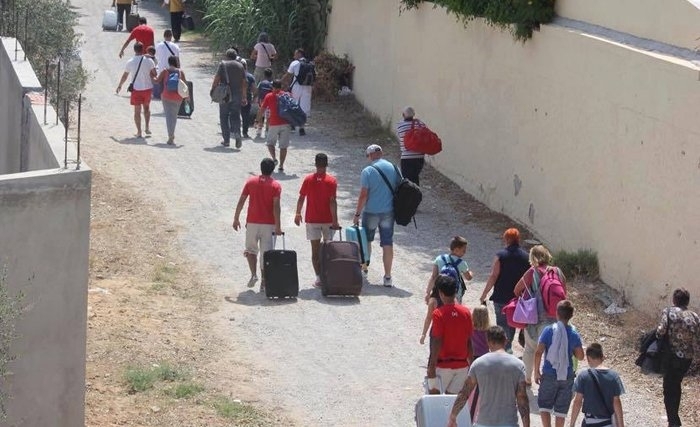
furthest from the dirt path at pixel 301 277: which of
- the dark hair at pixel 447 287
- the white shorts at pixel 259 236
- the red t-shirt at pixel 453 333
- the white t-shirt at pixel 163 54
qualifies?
the dark hair at pixel 447 287

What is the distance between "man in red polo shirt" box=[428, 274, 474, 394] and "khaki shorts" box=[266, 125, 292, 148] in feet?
34.0

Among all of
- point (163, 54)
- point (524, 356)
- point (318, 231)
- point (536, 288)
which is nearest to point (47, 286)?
point (536, 288)

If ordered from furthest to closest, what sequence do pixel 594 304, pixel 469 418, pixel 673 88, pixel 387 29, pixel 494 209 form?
pixel 387 29 → pixel 494 209 → pixel 594 304 → pixel 673 88 → pixel 469 418

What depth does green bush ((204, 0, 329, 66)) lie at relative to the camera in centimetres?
3020

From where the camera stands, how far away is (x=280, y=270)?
1493cm

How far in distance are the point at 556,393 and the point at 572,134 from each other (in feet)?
22.0

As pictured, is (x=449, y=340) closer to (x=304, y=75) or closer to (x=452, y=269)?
(x=452, y=269)

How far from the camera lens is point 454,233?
18.5m

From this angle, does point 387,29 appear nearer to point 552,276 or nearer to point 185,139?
point 185,139

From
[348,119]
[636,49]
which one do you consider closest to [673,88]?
[636,49]

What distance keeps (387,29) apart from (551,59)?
820 cm

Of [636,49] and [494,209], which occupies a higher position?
[636,49]

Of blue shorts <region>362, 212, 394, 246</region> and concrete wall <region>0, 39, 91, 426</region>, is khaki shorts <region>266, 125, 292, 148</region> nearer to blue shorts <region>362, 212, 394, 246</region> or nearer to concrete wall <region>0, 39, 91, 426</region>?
blue shorts <region>362, 212, 394, 246</region>

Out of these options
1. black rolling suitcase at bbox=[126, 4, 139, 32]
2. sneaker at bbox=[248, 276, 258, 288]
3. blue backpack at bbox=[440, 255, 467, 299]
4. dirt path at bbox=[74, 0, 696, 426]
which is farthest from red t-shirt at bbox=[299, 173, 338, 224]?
black rolling suitcase at bbox=[126, 4, 139, 32]
